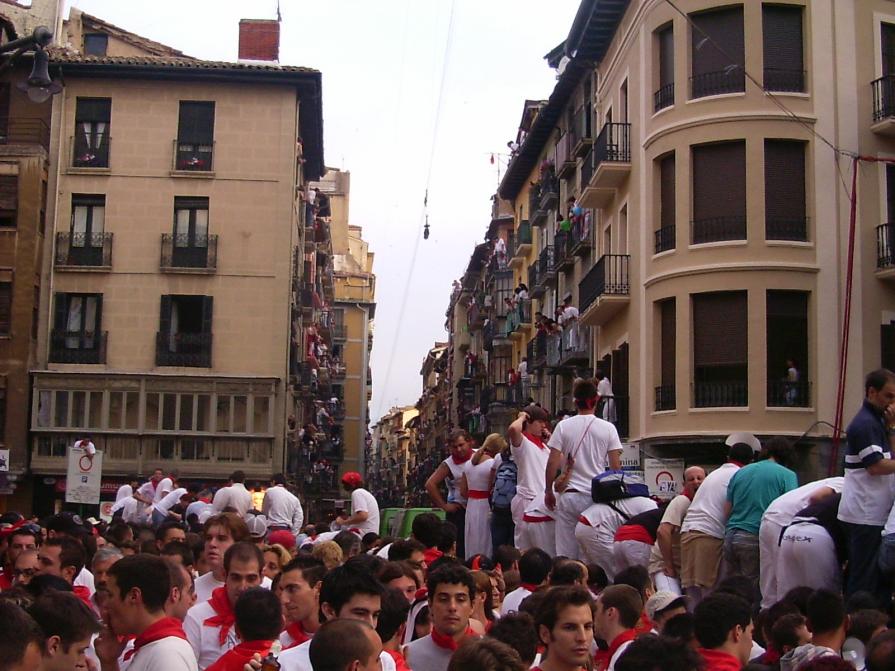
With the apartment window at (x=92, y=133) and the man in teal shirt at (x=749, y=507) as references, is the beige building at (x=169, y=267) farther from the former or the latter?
the man in teal shirt at (x=749, y=507)

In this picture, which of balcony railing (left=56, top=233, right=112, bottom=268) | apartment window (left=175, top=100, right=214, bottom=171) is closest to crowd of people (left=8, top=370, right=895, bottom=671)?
balcony railing (left=56, top=233, right=112, bottom=268)

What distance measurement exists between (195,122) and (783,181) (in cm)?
2267

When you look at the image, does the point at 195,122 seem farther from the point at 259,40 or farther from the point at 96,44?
the point at 96,44

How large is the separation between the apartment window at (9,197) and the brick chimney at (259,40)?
1041 cm

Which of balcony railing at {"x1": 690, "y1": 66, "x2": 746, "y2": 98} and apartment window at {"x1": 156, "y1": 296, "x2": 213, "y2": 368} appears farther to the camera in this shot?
apartment window at {"x1": 156, "y1": 296, "x2": 213, "y2": 368}

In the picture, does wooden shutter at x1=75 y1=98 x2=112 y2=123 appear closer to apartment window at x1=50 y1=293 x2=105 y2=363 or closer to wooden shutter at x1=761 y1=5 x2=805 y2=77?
apartment window at x1=50 y1=293 x2=105 y2=363

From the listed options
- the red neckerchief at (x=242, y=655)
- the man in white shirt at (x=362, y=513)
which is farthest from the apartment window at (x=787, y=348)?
the red neckerchief at (x=242, y=655)

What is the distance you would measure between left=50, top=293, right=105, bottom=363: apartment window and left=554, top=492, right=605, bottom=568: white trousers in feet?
110

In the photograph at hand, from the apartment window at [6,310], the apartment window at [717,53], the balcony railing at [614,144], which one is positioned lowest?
the apartment window at [6,310]

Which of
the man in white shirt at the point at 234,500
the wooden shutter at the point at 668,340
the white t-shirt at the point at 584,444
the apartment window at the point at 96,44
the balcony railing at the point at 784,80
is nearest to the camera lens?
the white t-shirt at the point at 584,444

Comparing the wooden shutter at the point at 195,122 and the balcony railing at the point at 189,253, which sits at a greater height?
the wooden shutter at the point at 195,122

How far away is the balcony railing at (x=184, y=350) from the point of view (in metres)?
44.3

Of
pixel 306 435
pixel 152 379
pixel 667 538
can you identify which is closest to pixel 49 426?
pixel 152 379

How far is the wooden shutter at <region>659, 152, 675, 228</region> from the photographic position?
31188 millimetres
